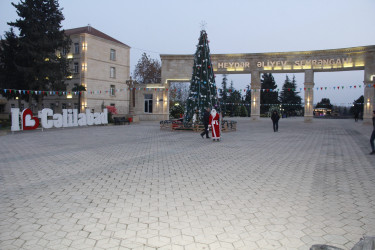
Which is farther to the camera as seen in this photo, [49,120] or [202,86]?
[49,120]

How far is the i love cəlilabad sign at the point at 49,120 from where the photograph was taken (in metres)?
17.3

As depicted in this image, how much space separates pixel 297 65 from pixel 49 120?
2487cm

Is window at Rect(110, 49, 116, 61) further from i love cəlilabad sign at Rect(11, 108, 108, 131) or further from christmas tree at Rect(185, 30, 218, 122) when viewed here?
christmas tree at Rect(185, 30, 218, 122)

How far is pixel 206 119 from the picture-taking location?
1440 cm

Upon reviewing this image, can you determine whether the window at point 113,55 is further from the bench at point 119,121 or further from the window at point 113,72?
the bench at point 119,121

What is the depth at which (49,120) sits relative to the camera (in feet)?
62.7

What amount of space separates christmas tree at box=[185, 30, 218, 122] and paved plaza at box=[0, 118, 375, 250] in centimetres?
1070

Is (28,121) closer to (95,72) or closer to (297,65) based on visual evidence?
(95,72)

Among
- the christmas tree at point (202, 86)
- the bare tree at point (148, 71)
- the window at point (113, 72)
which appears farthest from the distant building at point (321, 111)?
the christmas tree at point (202, 86)

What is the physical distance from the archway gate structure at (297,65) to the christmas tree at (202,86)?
11820 millimetres

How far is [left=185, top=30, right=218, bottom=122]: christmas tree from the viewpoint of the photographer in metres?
18.7

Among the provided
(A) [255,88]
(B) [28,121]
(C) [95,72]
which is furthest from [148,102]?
(B) [28,121]

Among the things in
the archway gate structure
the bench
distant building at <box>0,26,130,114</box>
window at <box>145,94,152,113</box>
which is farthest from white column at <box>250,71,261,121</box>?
distant building at <box>0,26,130,114</box>

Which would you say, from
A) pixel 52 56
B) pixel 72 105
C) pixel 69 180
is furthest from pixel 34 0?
pixel 69 180
